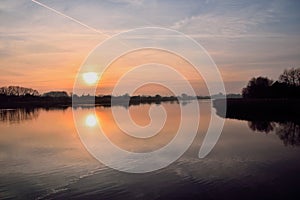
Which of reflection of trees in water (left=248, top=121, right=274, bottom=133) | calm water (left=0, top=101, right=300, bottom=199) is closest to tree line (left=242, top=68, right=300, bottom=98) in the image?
reflection of trees in water (left=248, top=121, right=274, bottom=133)

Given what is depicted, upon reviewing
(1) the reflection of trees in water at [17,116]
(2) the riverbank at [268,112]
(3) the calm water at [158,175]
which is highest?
(2) the riverbank at [268,112]

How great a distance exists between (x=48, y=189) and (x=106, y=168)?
3.67 meters

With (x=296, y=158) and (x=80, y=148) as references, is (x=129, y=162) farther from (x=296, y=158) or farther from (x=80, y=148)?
(x=296, y=158)

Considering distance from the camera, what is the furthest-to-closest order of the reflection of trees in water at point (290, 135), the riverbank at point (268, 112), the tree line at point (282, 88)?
the tree line at point (282, 88)
the riverbank at point (268, 112)
the reflection of trees in water at point (290, 135)

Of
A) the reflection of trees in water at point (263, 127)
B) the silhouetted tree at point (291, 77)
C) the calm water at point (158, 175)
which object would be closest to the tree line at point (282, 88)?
the silhouetted tree at point (291, 77)

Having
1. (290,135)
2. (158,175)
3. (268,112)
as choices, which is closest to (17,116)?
(268,112)

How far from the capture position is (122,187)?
1209cm

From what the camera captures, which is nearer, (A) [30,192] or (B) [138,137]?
(A) [30,192]

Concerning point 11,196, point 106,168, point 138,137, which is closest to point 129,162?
point 106,168

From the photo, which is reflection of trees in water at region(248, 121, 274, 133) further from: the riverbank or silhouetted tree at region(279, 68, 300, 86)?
silhouetted tree at region(279, 68, 300, 86)

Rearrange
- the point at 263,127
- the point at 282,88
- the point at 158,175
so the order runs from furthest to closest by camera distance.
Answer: the point at 282,88 < the point at 263,127 < the point at 158,175

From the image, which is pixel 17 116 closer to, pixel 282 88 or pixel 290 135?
pixel 290 135

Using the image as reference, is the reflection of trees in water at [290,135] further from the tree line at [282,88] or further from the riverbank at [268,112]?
the tree line at [282,88]

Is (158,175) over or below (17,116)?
below
